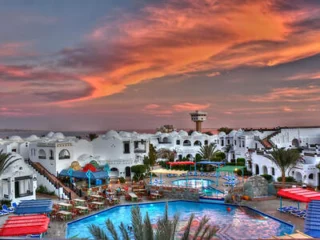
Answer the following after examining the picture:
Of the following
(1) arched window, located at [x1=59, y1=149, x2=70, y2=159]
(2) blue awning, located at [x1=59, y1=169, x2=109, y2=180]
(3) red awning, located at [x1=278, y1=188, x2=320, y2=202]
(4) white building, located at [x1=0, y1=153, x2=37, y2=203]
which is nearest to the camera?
(3) red awning, located at [x1=278, y1=188, x2=320, y2=202]

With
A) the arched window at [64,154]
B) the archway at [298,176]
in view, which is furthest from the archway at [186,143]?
the archway at [298,176]

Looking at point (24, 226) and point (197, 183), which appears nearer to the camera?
point (24, 226)

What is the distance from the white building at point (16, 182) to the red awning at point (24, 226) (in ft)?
33.9

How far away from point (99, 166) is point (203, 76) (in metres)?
18.5

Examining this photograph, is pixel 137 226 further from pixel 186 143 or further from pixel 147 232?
pixel 186 143

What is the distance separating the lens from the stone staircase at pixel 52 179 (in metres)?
29.6

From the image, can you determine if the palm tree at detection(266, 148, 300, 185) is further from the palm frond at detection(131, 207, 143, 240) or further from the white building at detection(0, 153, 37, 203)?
the palm frond at detection(131, 207, 143, 240)

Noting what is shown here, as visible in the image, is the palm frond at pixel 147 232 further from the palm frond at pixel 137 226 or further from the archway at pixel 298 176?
the archway at pixel 298 176

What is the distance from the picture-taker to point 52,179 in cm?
3169

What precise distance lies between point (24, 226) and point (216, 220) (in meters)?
12.7

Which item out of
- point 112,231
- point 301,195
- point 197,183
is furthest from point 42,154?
point 112,231

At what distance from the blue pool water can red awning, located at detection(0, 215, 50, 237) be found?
Answer: 11.6 ft

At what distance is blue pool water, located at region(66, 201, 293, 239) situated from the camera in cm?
2006

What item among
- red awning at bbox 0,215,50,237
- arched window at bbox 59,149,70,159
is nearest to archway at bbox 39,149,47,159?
arched window at bbox 59,149,70,159
